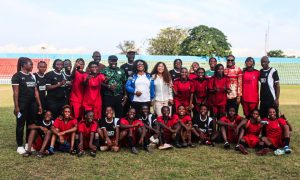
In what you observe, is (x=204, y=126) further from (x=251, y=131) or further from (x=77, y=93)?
(x=77, y=93)

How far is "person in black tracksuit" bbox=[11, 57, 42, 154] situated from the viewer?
6.62 m

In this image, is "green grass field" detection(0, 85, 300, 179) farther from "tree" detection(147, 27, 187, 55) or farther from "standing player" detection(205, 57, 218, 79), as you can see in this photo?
"tree" detection(147, 27, 187, 55)

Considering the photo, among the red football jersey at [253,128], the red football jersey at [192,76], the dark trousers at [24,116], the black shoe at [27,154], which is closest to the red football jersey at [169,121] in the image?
the red football jersey at [192,76]

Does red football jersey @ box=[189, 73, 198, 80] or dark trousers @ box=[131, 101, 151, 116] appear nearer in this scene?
dark trousers @ box=[131, 101, 151, 116]

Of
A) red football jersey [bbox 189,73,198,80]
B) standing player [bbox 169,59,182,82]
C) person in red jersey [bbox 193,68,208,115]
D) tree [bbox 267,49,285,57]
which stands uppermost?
tree [bbox 267,49,285,57]

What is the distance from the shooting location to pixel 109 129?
7.16 m

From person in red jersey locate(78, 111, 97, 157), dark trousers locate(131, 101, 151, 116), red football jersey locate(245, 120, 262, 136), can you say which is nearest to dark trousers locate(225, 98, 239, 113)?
red football jersey locate(245, 120, 262, 136)

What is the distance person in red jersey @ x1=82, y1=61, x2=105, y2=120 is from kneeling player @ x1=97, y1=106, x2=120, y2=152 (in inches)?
10.8

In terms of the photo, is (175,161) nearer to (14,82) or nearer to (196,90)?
(196,90)

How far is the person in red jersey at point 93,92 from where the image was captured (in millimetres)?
7207

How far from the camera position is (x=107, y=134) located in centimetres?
707

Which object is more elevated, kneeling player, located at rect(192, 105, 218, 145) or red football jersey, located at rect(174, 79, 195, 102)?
red football jersey, located at rect(174, 79, 195, 102)

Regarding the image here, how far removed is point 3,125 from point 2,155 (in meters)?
3.81

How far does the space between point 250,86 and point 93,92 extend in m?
3.68
